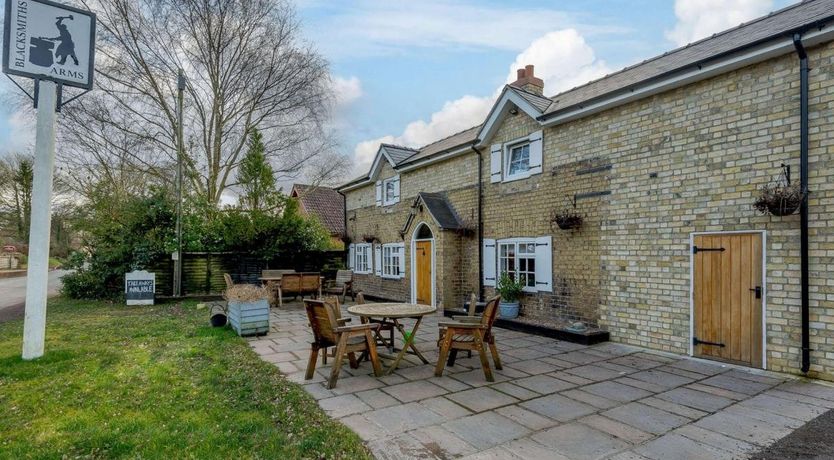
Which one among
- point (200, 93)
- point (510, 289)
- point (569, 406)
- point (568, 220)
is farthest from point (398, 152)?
point (569, 406)

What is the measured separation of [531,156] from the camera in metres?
8.88

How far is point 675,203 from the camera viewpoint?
636 centimetres

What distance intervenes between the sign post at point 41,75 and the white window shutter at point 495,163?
25.0 ft

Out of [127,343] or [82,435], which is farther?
[127,343]

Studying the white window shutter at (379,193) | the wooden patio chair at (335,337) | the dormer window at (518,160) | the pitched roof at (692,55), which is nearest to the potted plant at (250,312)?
the wooden patio chair at (335,337)

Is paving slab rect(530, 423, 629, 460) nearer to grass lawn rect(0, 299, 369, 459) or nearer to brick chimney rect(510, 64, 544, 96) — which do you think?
grass lawn rect(0, 299, 369, 459)

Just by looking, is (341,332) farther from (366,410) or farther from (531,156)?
(531,156)

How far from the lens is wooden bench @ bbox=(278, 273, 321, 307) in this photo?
11633mm

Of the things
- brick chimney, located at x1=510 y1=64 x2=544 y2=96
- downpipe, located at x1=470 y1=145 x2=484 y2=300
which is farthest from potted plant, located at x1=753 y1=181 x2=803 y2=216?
brick chimney, located at x1=510 y1=64 x2=544 y2=96

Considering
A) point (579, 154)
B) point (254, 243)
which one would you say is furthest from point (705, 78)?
point (254, 243)

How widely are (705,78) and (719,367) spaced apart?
401 cm

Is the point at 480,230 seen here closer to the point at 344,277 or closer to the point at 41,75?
the point at 344,277

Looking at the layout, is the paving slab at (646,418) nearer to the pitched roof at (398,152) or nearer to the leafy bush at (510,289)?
the leafy bush at (510,289)

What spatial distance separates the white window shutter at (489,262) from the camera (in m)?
9.70
